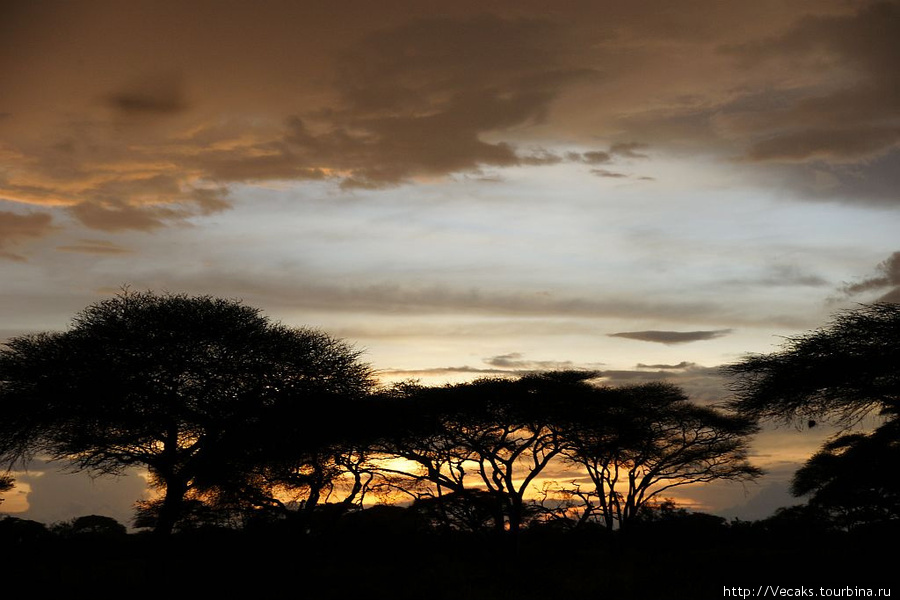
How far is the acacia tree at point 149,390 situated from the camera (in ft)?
81.3

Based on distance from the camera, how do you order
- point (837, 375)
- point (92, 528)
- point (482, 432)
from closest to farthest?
point (837, 375) < point (482, 432) < point (92, 528)

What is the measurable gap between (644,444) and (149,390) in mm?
22801

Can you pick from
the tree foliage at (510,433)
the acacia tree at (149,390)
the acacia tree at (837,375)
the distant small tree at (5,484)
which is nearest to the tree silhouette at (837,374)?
the acacia tree at (837,375)

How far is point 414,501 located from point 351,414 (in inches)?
319

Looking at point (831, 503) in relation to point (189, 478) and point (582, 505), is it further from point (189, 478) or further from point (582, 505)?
point (189, 478)

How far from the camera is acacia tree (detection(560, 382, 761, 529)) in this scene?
114 ft

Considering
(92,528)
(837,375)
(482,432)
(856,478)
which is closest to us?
(837,375)

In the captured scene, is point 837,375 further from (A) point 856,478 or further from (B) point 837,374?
(A) point 856,478

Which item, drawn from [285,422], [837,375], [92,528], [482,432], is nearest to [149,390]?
[285,422]

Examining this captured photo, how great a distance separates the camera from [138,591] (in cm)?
2303

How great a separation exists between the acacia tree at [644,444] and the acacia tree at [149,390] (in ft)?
43.4

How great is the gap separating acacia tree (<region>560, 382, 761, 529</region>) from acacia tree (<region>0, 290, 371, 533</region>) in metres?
13.2

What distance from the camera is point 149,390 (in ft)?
82.8

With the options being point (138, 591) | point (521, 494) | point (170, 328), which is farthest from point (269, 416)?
point (521, 494)
